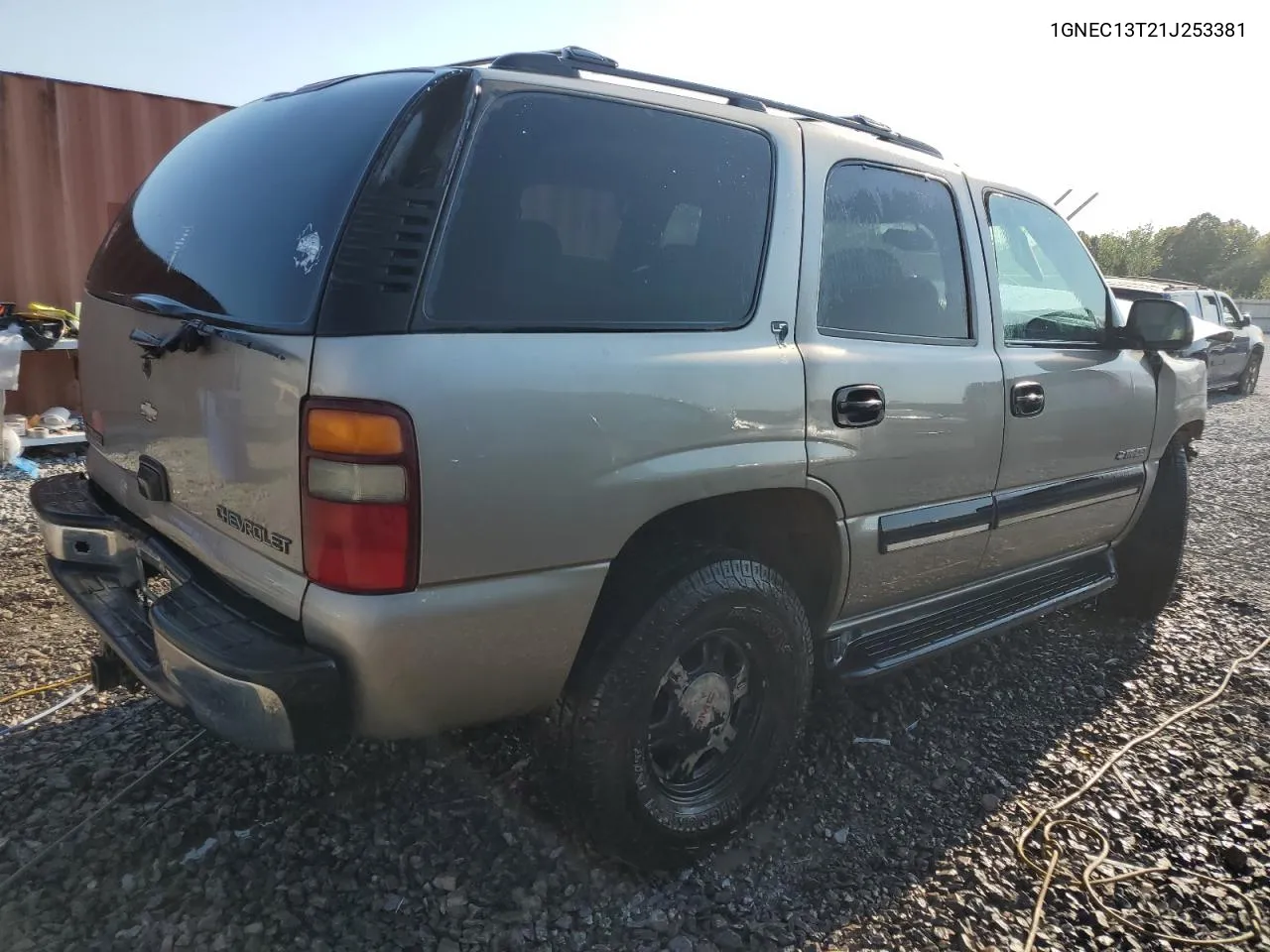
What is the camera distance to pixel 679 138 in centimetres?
231

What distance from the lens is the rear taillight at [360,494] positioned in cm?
173

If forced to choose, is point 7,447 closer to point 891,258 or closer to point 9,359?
point 9,359

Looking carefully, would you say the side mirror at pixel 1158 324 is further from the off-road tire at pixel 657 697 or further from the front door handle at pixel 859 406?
the off-road tire at pixel 657 697

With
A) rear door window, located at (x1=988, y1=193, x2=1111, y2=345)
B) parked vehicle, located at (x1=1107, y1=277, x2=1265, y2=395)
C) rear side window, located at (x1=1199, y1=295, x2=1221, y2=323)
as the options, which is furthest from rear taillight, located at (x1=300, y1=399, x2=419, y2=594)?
rear side window, located at (x1=1199, y1=295, x2=1221, y2=323)

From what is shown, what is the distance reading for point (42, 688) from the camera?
310 centimetres

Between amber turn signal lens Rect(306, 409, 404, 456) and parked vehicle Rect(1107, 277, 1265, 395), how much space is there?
41.0 feet

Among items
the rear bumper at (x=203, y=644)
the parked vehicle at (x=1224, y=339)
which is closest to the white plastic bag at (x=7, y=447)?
the rear bumper at (x=203, y=644)

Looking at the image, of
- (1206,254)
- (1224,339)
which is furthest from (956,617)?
(1206,254)

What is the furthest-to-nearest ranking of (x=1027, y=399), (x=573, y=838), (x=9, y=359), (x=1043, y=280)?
(x=9, y=359)
(x=1043, y=280)
(x=1027, y=399)
(x=573, y=838)

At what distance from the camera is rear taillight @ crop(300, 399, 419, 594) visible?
1734 millimetres

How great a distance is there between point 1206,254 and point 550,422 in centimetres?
6991

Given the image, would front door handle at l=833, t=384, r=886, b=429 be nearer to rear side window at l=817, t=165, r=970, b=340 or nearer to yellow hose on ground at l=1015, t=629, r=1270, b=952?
rear side window at l=817, t=165, r=970, b=340

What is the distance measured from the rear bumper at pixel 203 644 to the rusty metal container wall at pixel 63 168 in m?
6.22

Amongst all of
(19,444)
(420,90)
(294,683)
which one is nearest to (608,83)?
(420,90)
